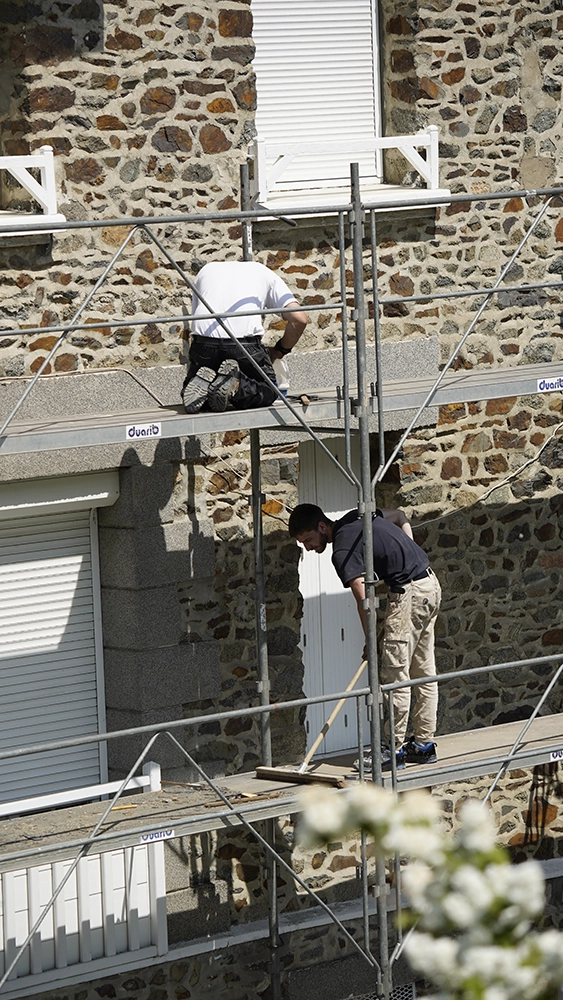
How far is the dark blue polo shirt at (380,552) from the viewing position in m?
7.60

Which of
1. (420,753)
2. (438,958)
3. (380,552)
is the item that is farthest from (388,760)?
(438,958)

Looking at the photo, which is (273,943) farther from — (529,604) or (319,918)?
(529,604)

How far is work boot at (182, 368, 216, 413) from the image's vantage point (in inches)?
296

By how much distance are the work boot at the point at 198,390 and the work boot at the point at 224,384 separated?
0.11ft

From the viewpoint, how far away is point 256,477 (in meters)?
8.67

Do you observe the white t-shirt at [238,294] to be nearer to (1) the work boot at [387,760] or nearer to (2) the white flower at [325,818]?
(1) the work boot at [387,760]

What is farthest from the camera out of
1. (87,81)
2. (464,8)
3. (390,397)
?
(464,8)

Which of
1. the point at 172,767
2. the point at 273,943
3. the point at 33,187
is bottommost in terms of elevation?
the point at 273,943

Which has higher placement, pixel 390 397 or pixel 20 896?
pixel 390 397

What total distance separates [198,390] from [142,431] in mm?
438

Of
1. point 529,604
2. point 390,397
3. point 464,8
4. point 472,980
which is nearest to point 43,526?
point 390,397

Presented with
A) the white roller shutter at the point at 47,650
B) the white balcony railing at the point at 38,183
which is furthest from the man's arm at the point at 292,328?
the white roller shutter at the point at 47,650

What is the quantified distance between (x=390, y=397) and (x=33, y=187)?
217 centimetres

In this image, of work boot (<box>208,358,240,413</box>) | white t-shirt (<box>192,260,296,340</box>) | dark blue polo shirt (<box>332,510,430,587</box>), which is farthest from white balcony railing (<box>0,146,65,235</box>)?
dark blue polo shirt (<box>332,510,430,587</box>)
